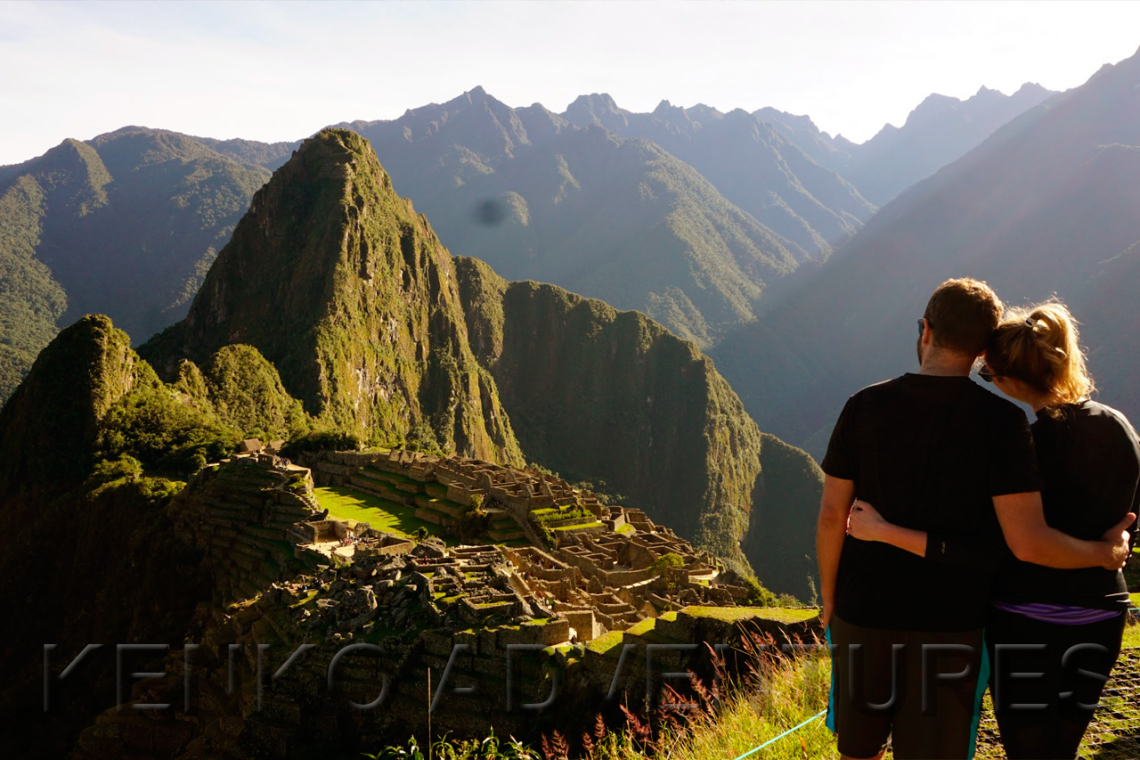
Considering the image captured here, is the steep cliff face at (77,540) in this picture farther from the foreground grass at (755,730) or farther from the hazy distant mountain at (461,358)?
the foreground grass at (755,730)

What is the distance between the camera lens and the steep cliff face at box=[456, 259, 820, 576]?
5802 inches

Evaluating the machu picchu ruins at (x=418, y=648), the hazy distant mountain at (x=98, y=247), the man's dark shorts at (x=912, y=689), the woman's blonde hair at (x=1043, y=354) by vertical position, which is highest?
the hazy distant mountain at (x=98, y=247)

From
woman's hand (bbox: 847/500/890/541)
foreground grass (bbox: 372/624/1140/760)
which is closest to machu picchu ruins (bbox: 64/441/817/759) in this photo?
foreground grass (bbox: 372/624/1140/760)

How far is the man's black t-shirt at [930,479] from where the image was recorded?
3539mm

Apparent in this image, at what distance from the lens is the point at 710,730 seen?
19.9 ft

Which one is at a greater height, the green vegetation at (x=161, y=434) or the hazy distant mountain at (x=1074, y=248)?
the hazy distant mountain at (x=1074, y=248)

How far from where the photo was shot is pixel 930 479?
362cm

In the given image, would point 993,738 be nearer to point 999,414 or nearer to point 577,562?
point 999,414

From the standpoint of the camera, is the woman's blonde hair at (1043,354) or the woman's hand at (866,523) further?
the woman's blonde hair at (1043,354)

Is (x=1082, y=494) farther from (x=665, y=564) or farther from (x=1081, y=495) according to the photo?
(x=665, y=564)

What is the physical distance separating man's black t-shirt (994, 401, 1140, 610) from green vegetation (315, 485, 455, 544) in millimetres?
26776

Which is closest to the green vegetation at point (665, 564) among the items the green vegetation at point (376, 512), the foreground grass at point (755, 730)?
the green vegetation at point (376, 512)

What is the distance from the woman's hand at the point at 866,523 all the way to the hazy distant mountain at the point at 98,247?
149924 millimetres

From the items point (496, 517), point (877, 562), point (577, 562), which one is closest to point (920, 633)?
point (877, 562)
